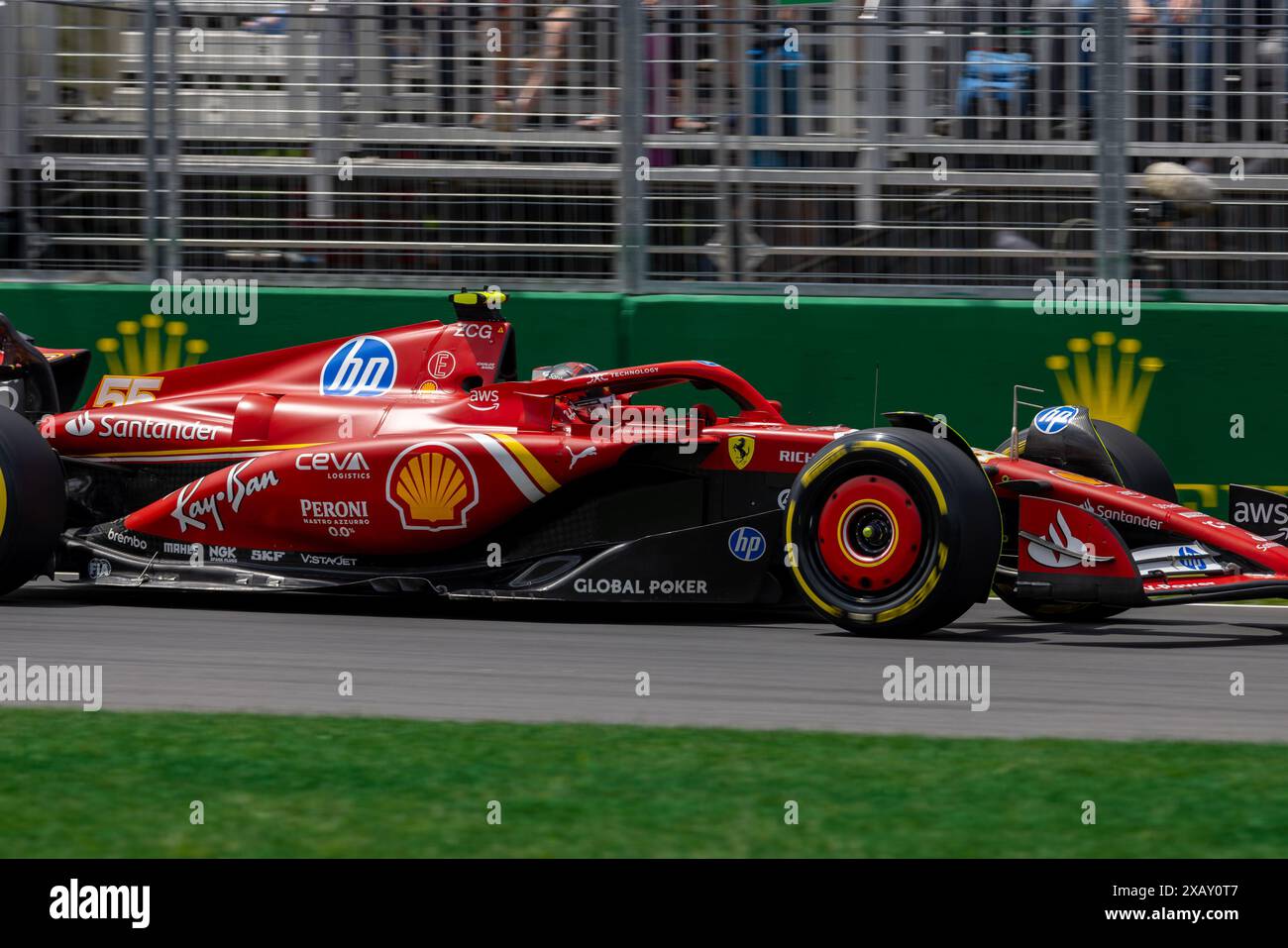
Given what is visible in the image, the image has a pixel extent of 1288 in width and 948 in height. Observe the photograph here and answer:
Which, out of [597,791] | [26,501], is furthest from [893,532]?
[26,501]

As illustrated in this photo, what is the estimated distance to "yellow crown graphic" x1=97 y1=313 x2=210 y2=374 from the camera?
33.4 feet

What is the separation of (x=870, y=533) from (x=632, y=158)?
349 centimetres

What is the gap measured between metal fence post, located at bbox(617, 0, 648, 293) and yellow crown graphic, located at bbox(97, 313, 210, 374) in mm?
2316

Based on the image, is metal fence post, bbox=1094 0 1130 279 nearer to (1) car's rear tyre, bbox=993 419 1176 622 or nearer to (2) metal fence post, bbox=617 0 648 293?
(1) car's rear tyre, bbox=993 419 1176 622

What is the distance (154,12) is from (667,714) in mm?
6284

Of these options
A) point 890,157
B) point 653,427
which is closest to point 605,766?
point 653,427

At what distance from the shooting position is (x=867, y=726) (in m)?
5.54

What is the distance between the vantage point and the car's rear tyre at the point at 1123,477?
805 cm

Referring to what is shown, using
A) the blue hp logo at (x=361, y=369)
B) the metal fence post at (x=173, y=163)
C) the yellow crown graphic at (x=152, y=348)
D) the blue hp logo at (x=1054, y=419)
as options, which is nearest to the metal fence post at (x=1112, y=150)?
the blue hp logo at (x=1054, y=419)

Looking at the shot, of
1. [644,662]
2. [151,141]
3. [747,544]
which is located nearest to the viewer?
[644,662]

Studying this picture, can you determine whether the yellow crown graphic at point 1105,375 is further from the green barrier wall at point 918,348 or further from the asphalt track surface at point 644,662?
the asphalt track surface at point 644,662

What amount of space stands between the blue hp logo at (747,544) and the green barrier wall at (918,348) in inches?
84.6

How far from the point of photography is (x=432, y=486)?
25.9 feet

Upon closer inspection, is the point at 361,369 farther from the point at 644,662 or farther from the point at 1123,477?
the point at 1123,477
